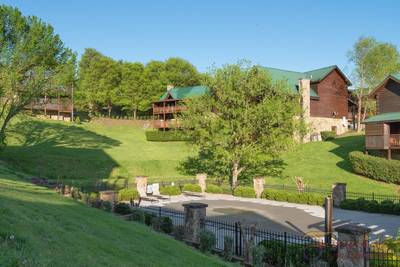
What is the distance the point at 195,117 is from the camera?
3628cm

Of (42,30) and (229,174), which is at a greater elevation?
(42,30)

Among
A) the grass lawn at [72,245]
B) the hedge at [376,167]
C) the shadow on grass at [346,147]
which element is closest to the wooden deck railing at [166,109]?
the shadow on grass at [346,147]

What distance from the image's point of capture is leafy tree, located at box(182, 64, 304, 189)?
113 ft

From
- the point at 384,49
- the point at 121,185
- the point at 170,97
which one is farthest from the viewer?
the point at 170,97

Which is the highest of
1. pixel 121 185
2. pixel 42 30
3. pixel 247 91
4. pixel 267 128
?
pixel 42 30

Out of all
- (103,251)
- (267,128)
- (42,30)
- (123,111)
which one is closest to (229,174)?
(267,128)

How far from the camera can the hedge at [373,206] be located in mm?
23400

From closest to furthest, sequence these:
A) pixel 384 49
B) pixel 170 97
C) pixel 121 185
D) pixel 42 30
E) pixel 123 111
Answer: pixel 121 185 → pixel 42 30 → pixel 384 49 → pixel 170 97 → pixel 123 111

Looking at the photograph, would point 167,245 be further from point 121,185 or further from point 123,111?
point 123,111

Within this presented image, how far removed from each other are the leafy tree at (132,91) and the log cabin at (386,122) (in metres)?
49.1

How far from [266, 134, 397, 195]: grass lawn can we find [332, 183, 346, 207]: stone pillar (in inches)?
258

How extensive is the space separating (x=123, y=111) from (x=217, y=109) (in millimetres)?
56338

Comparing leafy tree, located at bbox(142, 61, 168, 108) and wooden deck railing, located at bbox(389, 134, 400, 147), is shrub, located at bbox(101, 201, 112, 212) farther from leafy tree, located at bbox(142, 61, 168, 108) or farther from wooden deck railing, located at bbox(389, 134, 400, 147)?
leafy tree, located at bbox(142, 61, 168, 108)

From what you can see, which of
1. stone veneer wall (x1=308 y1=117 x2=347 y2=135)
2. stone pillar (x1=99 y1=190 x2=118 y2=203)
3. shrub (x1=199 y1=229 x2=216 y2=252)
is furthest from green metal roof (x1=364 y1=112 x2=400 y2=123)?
shrub (x1=199 y1=229 x2=216 y2=252)
